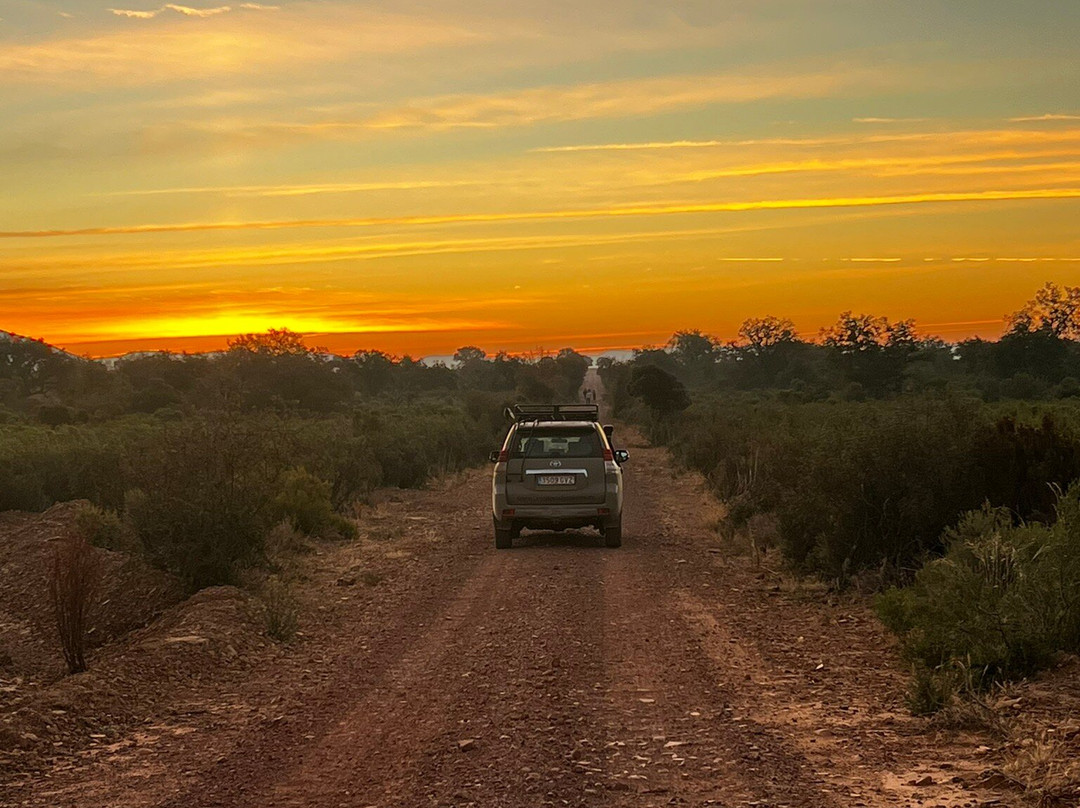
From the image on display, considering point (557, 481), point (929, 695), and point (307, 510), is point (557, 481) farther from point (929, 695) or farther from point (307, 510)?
point (929, 695)

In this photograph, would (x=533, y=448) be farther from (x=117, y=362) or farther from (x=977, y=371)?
(x=117, y=362)

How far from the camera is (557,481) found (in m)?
17.8

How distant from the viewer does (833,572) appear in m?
13.9

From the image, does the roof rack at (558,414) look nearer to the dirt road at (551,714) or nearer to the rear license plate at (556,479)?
the rear license plate at (556,479)

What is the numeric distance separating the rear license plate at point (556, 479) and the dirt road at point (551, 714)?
3.17 metres

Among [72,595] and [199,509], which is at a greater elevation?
[199,509]

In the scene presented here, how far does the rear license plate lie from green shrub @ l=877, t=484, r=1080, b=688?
8.12 m

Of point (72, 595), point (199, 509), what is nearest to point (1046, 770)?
point (72, 595)

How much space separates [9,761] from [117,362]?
8269cm

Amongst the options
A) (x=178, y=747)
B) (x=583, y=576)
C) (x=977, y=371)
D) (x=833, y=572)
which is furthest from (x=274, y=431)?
(x=977, y=371)

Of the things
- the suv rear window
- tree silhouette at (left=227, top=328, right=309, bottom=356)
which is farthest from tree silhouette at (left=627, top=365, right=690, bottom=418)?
the suv rear window

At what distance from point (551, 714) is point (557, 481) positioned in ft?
32.2

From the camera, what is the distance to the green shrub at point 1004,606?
849 cm

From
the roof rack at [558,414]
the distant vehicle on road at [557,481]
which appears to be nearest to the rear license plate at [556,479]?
the distant vehicle on road at [557,481]
